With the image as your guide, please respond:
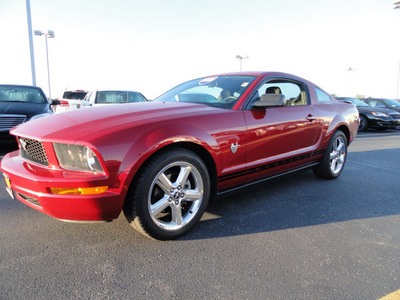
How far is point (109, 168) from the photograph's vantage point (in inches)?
73.7

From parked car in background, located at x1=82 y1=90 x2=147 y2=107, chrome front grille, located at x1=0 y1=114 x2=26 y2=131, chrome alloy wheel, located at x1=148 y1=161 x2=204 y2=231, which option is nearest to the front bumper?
chrome alloy wheel, located at x1=148 y1=161 x2=204 y2=231

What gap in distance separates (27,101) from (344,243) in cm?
691

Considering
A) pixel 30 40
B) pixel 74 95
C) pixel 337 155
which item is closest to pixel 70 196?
pixel 337 155

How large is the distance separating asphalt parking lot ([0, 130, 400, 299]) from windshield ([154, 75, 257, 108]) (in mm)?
1129

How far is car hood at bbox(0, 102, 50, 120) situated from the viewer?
5.41 metres

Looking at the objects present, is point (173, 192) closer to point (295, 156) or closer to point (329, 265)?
point (329, 265)

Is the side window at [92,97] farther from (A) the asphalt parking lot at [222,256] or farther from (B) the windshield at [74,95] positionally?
(A) the asphalt parking lot at [222,256]

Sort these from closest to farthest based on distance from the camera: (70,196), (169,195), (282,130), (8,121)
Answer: (70,196) < (169,195) < (282,130) < (8,121)

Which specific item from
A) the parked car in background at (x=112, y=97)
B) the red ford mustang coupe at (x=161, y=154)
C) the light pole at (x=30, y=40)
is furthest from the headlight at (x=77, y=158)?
the light pole at (x=30, y=40)

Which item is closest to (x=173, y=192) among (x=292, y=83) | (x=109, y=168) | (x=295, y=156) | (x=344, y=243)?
(x=109, y=168)

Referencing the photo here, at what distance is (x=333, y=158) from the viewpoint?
13.4 feet

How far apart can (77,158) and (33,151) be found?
0.52 m

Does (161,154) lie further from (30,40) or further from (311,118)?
(30,40)

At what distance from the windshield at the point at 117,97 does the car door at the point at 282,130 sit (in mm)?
5907
